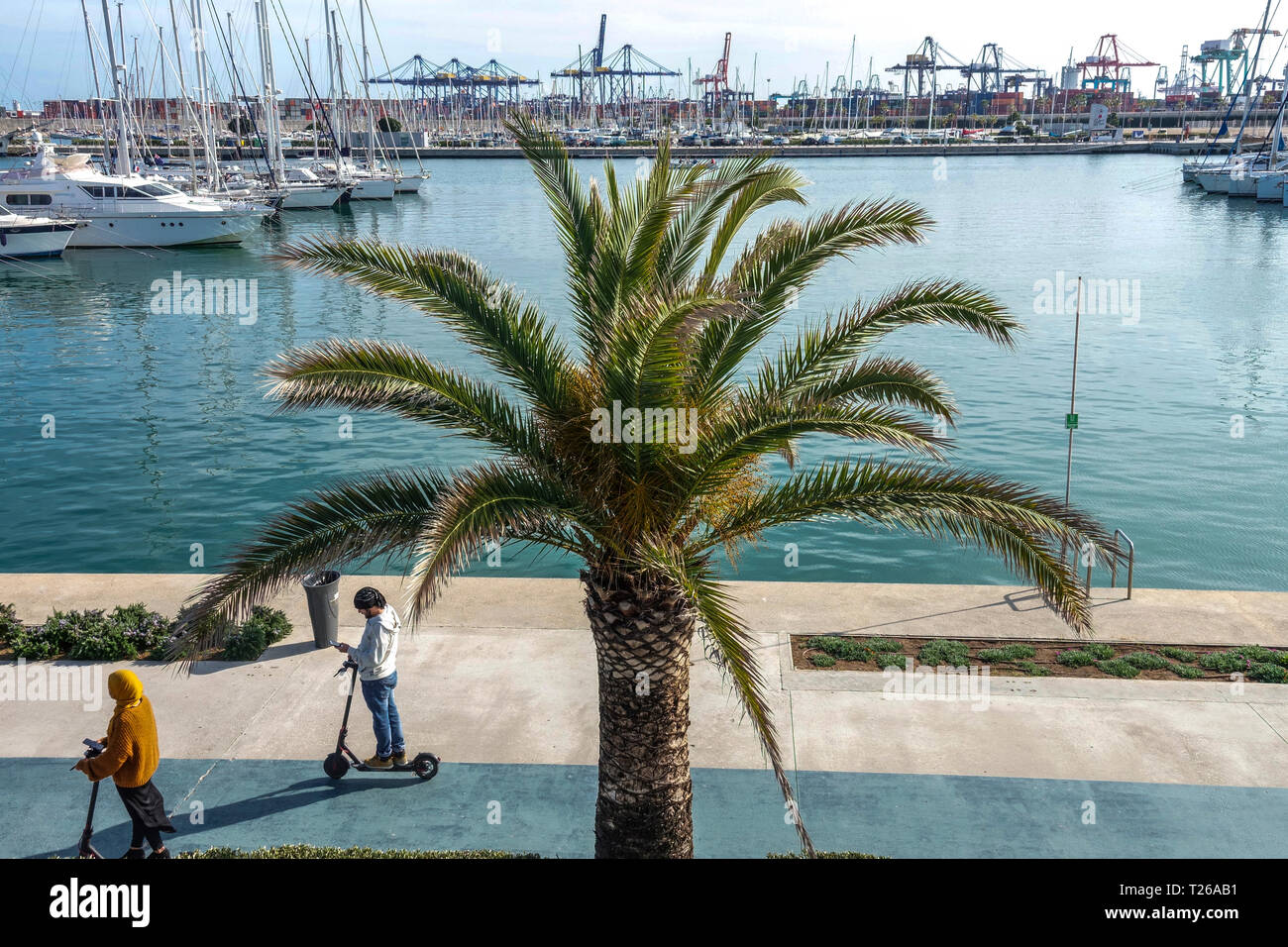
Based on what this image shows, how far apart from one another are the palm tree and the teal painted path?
3.27ft

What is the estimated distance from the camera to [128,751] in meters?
7.41

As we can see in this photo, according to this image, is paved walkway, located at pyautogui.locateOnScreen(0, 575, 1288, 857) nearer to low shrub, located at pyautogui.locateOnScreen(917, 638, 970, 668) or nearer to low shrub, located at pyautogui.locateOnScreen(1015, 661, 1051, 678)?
low shrub, located at pyautogui.locateOnScreen(1015, 661, 1051, 678)

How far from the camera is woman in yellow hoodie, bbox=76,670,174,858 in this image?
24.2 ft

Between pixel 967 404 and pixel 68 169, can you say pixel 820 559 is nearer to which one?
pixel 967 404

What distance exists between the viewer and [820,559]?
61.7 ft

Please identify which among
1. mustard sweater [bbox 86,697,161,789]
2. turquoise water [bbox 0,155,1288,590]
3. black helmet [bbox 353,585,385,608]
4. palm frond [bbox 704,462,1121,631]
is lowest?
turquoise water [bbox 0,155,1288,590]

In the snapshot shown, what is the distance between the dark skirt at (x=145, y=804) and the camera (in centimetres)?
752

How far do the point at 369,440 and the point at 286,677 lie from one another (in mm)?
15792

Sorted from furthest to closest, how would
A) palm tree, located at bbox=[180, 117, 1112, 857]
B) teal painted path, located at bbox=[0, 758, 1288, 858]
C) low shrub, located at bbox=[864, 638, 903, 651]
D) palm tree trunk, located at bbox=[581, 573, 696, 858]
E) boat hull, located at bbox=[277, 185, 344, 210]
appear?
boat hull, located at bbox=[277, 185, 344, 210], low shrub, located at bbox=[864, 638, 903, 651], teal painted path, located at bbox=[0, 758, 1288, 858], palm tree trunk, located at bbox=[581, 573, 696, 858], palm tree, located at bbox=[180, 117, 1112, 857]

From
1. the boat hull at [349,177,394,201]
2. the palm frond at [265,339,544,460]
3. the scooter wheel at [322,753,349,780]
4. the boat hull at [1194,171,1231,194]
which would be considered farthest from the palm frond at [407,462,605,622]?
the boat hull at [1194,171,1231,194]

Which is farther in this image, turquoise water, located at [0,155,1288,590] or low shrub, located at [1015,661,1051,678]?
turquoise water, located at [0,155,1288,590]

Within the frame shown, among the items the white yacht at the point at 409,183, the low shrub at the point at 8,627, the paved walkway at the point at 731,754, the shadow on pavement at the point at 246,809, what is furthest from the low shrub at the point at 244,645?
the white yacht at the point at 409,183

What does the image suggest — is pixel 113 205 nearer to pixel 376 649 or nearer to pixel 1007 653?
pixel 376 649

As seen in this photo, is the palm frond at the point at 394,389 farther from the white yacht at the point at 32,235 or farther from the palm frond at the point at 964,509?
the white yacht at the point at 32,235
